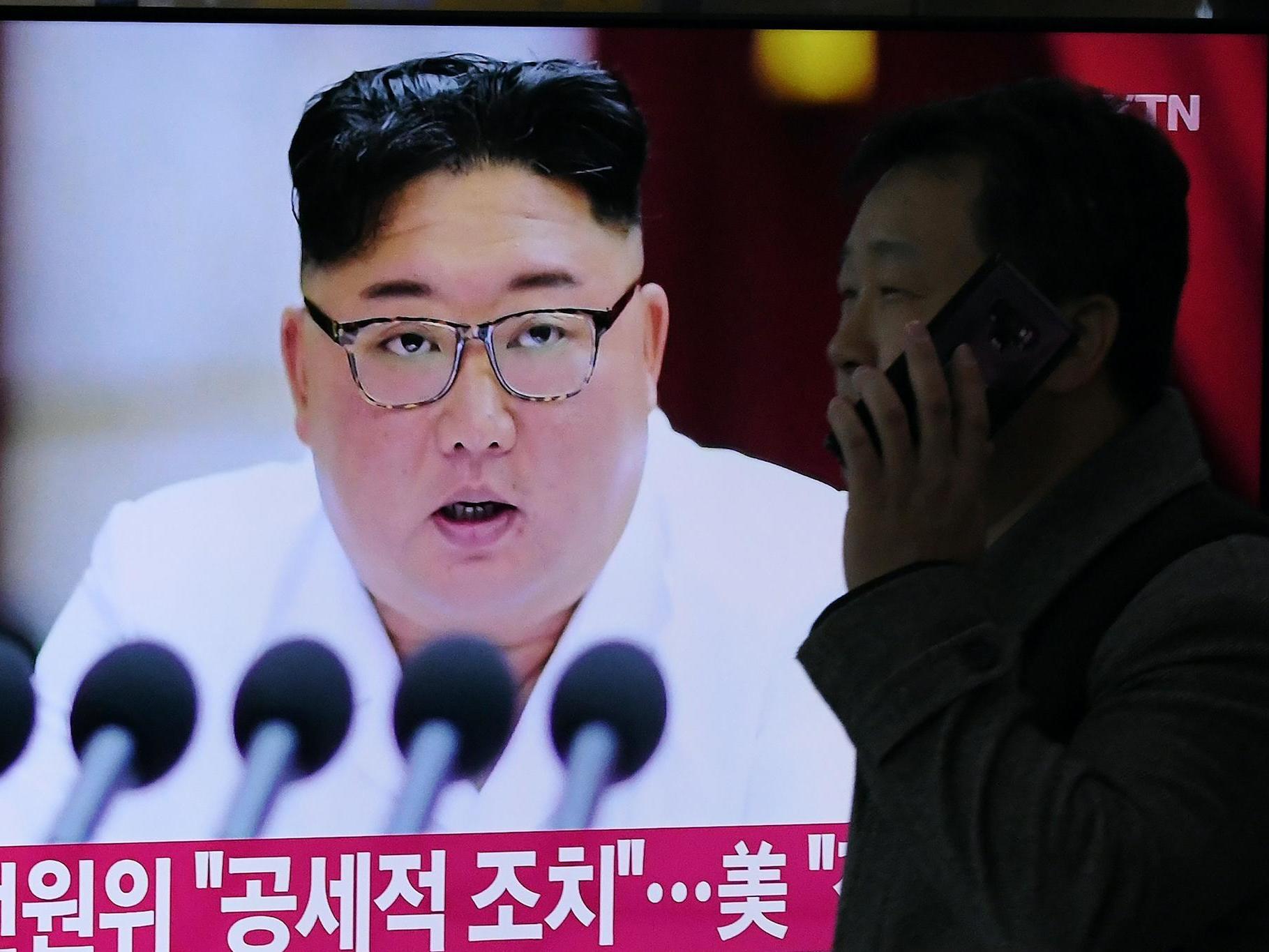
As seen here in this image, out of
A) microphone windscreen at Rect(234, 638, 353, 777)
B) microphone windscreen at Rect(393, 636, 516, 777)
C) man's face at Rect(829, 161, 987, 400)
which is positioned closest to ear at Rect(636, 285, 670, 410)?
man's face at Rect(829, 161, 987, 400)

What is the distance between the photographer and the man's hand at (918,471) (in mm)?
1129

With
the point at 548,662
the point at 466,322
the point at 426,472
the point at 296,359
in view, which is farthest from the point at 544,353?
the point at 548,662

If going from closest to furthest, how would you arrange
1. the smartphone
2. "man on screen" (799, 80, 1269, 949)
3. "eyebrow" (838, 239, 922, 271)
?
"man on screen" (799, 80, 1269, 949) < the smartphone < "eyebrow" (838, 239, 922, 271)

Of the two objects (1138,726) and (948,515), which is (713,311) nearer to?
(948,515)

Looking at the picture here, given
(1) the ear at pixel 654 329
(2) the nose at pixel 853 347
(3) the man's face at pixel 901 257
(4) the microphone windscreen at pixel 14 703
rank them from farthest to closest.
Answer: (1) the ear at pixel 654 329 < (4) the microphone windscreen at pixel 14 703 < (2) the nose at pixel 853 347 < (3) the man's face at pixel 901 257

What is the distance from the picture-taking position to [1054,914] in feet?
3.20

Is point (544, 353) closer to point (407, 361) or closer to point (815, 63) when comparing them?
point (407, 361)

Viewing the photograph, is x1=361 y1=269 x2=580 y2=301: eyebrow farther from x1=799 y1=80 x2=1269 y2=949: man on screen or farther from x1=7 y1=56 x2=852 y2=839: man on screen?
x1=799 y1=80 x2=1269 y2=949: man on screen

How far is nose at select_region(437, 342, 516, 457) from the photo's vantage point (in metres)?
2.17

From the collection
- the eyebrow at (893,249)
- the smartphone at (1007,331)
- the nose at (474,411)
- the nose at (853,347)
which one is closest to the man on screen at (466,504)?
the nose at (474,411)

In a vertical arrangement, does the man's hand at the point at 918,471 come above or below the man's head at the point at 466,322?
below

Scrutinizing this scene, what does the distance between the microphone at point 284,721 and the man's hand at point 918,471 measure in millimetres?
1278

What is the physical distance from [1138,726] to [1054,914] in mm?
152

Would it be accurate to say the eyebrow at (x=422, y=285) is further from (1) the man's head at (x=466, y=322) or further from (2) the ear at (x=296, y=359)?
(2) the ear at (x=296, y=359)
